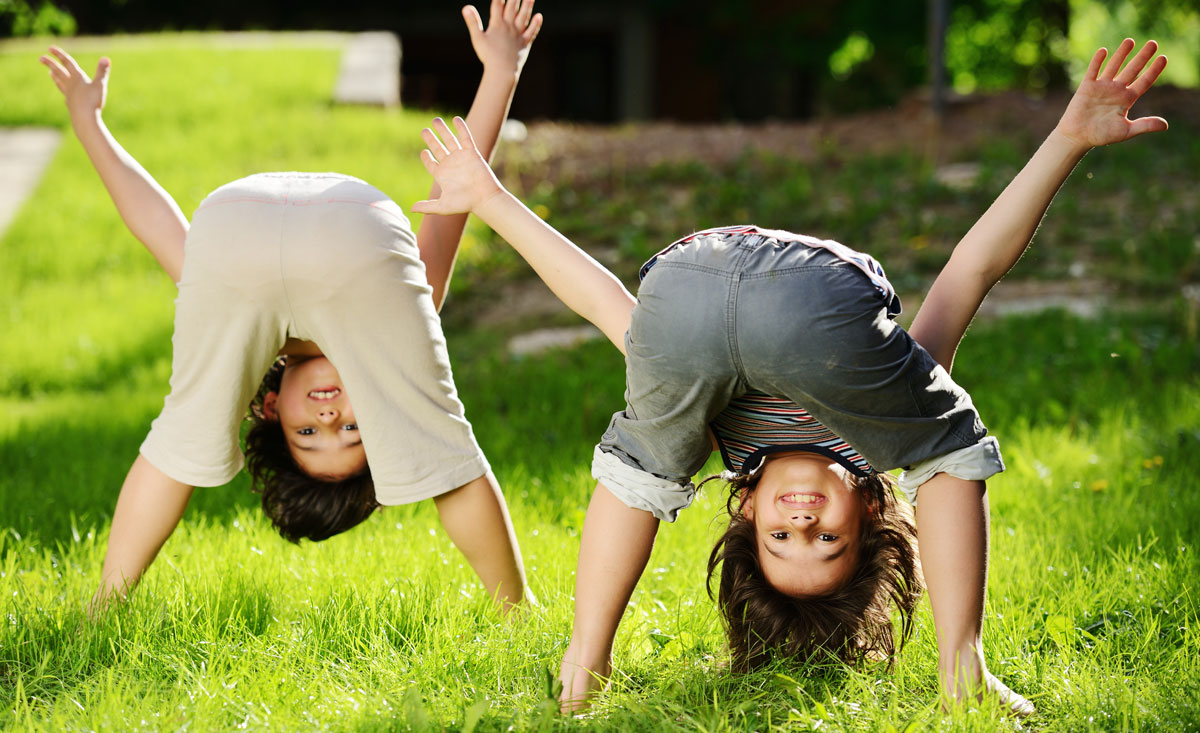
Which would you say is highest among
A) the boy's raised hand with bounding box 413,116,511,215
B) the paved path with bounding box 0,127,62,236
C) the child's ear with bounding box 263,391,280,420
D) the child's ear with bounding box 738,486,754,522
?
the boy's raised hand with bounding box 413,116,511,215

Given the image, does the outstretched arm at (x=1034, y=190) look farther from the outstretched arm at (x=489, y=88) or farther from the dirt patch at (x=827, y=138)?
the dirt patch at (x=827, y=138)

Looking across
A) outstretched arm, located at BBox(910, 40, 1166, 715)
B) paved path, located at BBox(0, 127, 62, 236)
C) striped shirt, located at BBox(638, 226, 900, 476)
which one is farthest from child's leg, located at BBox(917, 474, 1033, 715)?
paved path, located at BBox(0, 127, 62, 236)

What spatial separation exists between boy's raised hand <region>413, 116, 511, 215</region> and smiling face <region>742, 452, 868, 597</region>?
84 cm

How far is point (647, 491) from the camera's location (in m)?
2.26

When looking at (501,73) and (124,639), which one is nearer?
(124,639)

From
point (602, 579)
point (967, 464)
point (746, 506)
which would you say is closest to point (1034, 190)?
point (967, 464)

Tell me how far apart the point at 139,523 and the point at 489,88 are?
135 centimetres

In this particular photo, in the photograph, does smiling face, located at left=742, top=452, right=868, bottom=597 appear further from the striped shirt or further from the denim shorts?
the denim shorts

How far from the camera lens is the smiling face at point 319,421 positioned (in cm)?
273

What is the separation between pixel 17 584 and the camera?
2.90 meters

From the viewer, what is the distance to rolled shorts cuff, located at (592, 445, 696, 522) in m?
2.26

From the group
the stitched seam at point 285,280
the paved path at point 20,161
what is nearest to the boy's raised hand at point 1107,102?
the stitched seam at point 285,280

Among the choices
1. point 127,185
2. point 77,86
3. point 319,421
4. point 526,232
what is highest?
point 77,86

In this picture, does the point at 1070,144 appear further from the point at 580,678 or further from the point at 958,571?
the point at 580,678
